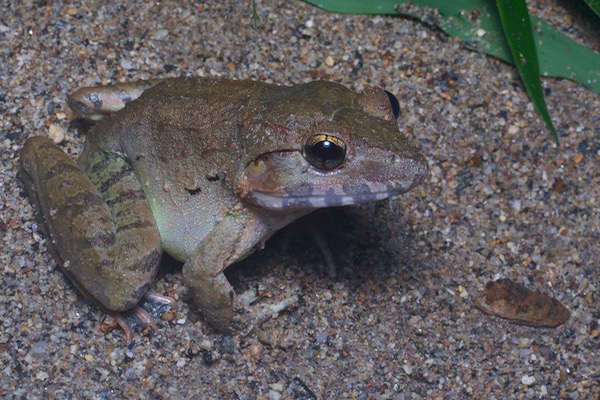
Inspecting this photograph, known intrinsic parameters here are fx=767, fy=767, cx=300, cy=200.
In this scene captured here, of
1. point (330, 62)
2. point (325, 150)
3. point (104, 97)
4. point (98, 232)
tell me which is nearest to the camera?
point (325, 150)

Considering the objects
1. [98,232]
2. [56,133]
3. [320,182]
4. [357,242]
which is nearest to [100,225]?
[98,232]

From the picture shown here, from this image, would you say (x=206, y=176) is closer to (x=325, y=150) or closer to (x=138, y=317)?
(x=325, y=150)

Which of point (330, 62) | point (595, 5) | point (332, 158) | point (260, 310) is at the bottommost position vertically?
point (260, 310)

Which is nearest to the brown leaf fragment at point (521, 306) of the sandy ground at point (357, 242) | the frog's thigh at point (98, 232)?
the sandy ground at point (357, 242)

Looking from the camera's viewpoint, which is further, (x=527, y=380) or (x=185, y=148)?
(x=527, y=380)

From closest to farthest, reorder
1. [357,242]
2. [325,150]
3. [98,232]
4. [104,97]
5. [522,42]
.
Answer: [325,150]
[98,232]
[104,97]
[357,242]
[522,42]

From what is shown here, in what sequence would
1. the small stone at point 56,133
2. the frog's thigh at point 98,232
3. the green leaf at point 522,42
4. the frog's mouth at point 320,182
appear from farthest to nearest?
1. the green leaf at point 522,42
2. the small stone at point 56,133
3. the frog's thigh at point 98,232
4. the frog's mouth at point 320,182

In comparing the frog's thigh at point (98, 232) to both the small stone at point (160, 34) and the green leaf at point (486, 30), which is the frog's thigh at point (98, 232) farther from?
the green leaf at point (486, 30)

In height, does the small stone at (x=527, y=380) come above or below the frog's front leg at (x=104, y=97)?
below
